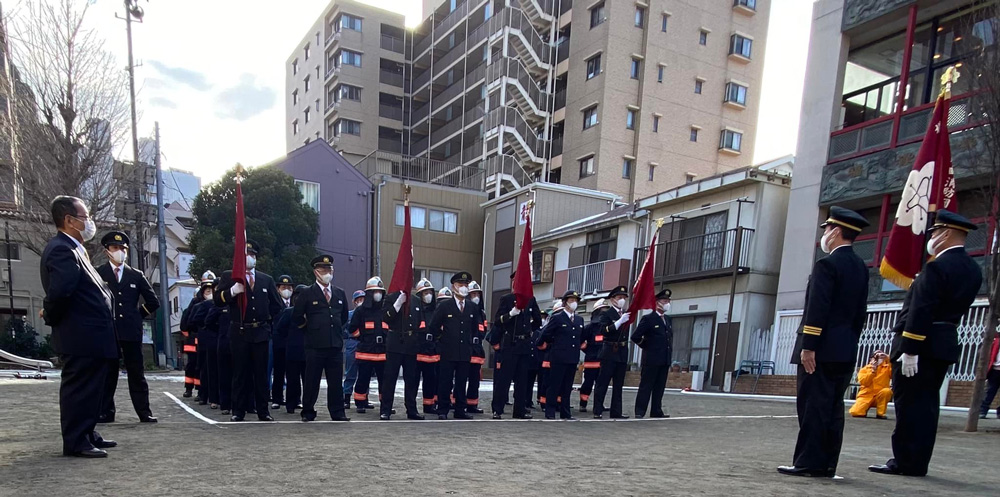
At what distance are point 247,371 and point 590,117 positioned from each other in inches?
1150

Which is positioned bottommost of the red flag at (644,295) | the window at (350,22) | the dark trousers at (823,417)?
the dark trousers at (823,417)

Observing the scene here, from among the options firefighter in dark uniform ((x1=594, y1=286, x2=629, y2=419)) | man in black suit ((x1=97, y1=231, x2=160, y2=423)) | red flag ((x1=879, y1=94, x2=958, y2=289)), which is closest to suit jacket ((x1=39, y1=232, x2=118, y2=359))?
man in black suit ((x1=97, y1=231, x2=160, y2=423))

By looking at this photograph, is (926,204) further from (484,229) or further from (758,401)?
(484,229)

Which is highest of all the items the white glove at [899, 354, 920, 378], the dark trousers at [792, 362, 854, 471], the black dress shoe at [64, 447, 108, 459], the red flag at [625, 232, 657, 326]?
the red flag at [625, 232, 657, 326]

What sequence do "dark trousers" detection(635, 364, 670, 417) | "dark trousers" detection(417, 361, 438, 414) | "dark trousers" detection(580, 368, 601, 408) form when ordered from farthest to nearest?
"dark trousers" detection(580, 368, 601, 408), "dark trousers" detection(635, 364, 670, 417), "dark trousers" detection(417, 361, 438, 414)

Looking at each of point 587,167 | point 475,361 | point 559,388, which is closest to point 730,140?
point 587,167

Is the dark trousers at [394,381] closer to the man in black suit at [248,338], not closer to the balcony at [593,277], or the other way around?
the man in black suit at [248,338]

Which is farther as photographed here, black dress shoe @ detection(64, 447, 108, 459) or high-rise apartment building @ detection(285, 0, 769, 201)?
high-rise apartment building @ detection(285, 0, 769, 201)

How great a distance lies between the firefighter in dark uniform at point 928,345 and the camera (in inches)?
197

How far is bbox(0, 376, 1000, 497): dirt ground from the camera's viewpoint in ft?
14.0

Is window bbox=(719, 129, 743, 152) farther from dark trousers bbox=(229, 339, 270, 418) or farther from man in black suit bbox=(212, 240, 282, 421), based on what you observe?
dark trousers bbox=(229, 339, 270, 418)

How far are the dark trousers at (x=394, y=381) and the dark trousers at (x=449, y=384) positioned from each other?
38 centimetres

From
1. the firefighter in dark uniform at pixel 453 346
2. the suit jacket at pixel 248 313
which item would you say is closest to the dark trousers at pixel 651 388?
the firefighter in dark uniform at pixel 453 346

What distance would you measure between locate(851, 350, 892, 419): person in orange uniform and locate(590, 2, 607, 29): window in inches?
1052
